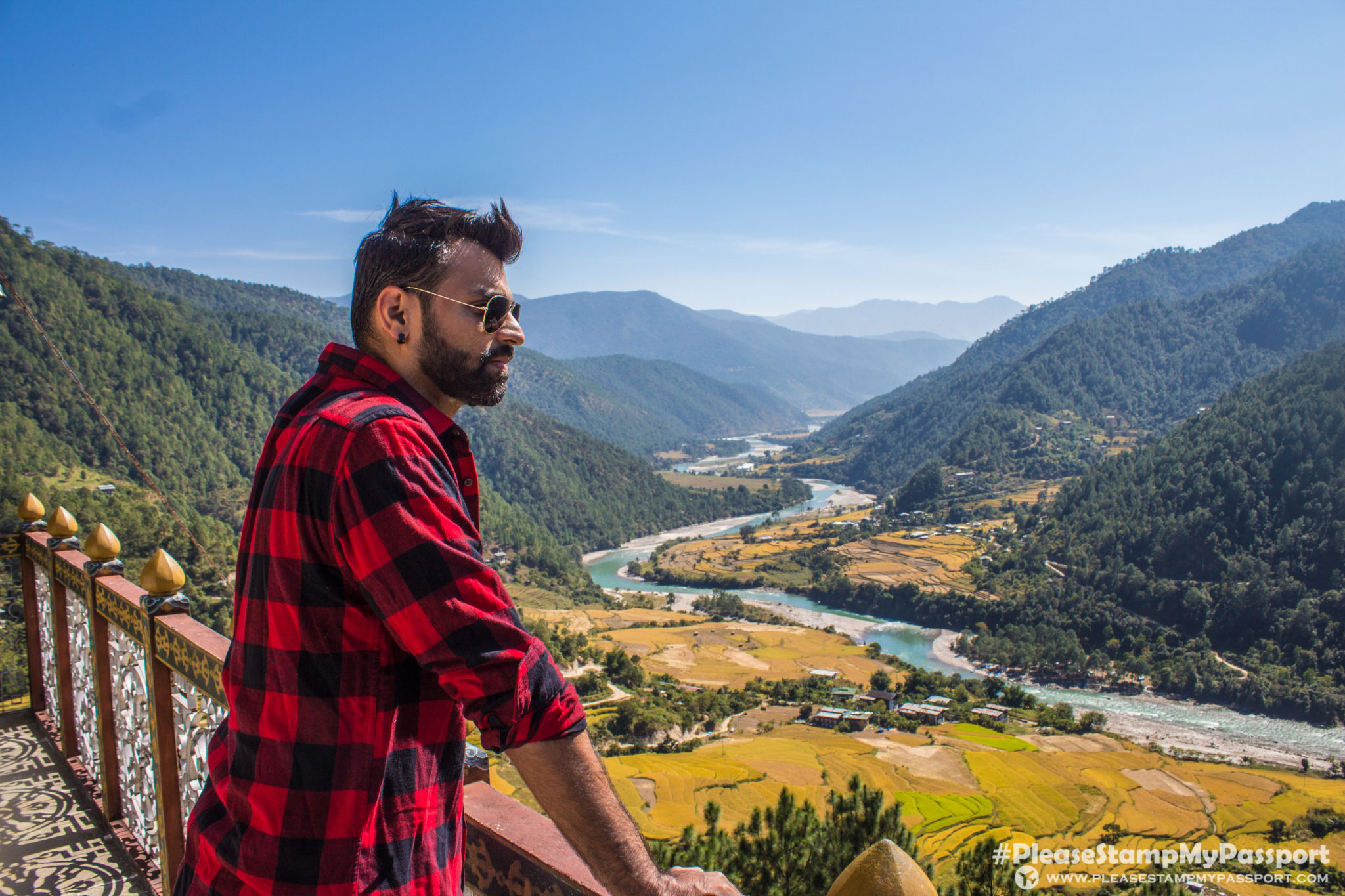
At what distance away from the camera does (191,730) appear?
2480 millimetres

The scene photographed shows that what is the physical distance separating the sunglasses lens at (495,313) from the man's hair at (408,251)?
86 mm

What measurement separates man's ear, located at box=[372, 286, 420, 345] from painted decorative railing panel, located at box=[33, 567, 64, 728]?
359 cm

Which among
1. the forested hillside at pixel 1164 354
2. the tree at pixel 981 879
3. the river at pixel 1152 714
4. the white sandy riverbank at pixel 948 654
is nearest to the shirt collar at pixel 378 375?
the tree at pixel 981 879

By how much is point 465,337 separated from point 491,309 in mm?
71

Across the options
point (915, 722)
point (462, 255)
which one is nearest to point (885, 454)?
point (915, 722)

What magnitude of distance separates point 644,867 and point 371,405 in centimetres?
73

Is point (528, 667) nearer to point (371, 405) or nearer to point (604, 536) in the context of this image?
point (371, 405)

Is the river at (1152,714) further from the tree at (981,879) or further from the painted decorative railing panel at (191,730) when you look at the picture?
the painted decorative railing panel at (191,730)

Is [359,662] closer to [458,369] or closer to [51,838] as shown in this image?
[458,369]

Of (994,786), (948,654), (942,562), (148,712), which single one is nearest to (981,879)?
(148,712)

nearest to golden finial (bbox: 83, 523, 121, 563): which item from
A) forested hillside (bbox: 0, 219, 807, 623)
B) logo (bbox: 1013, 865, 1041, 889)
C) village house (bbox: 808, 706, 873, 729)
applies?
logo (bbox: 1013, 865, 1041, 889)

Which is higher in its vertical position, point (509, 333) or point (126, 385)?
point (126, 385)

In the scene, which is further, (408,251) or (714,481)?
(714,481)

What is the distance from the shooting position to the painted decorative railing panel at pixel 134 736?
9.41ft
